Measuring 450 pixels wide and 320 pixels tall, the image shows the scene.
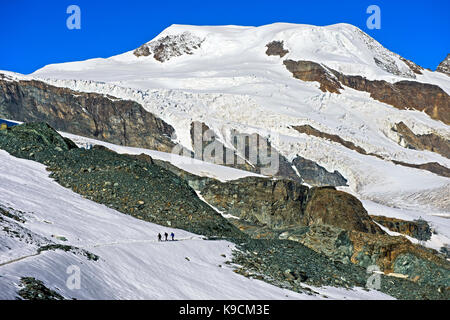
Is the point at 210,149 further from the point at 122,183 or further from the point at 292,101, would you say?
the point at 122,183

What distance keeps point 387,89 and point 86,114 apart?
83.6 meters

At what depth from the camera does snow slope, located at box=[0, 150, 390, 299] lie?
53.4 ft

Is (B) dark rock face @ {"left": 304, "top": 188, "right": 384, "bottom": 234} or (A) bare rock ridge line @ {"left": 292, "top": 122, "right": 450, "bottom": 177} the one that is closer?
(B) dark rock face @ {"left": 304, "top": 188, "right": 384, "bottom": 234}

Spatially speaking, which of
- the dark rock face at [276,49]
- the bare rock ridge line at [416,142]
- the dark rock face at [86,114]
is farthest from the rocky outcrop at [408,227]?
the dark rock face at [276,49]

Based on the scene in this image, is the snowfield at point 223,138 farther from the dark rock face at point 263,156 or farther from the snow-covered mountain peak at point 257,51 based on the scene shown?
the dark rock face at point 263,156

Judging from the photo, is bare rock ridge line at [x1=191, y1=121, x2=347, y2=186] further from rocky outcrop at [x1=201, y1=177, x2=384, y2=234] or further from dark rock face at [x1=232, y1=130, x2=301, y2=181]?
rocky outcrop at [x1=201, y1=177, x2=384, y2=234]

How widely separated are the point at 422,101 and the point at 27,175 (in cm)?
13760

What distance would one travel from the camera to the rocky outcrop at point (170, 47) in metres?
179

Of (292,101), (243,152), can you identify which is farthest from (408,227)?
(292,101)

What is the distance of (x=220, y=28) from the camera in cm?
19988

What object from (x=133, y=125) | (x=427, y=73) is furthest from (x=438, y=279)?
(x=427, y=73)

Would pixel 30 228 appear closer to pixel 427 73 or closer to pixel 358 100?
pixel 358 100

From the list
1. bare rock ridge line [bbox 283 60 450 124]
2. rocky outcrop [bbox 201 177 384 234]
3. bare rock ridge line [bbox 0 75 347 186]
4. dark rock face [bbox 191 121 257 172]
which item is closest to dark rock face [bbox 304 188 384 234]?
rocky outcrop [bbox 201 177 384 234]

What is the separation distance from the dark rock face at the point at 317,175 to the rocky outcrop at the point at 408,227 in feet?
104
